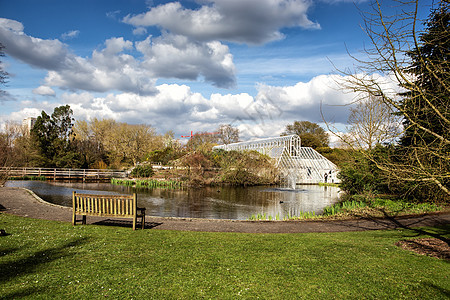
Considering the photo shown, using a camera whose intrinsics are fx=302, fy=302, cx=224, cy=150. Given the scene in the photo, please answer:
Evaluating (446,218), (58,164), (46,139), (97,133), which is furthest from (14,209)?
(97,133)

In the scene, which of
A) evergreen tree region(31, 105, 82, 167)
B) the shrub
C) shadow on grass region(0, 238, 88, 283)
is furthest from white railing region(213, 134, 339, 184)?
shadow on grass region(0, 238, 88, 283)

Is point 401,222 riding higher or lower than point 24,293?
lower

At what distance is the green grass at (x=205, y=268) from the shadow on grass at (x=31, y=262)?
0.01 metres

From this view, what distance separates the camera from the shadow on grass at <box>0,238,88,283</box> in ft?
15.8

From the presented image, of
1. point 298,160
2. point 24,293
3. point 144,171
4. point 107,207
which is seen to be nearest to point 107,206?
point 107,207

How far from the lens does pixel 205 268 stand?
5.42 metres

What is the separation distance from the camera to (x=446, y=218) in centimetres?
1233

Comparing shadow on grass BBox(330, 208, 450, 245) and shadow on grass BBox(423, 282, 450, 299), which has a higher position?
shadow on grass BBox(423, 282, 450, 299)

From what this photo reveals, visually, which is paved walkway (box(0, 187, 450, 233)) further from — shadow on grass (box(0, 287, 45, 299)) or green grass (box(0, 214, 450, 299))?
shadow on grass (box(0, 287, 45, 299))

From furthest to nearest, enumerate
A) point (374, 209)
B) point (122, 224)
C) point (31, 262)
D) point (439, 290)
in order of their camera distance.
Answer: point (374, 209)
point (122, 224)
point (31, 262)
point (439, 290)

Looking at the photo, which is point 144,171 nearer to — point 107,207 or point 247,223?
point 247,223

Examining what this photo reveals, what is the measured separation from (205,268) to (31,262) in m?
3.09

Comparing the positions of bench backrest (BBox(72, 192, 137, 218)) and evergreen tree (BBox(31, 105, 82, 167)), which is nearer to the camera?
bench backrest (BBox(72, 192, 137, 218))

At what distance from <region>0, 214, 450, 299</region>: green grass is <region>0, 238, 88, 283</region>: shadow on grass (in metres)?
0.01
